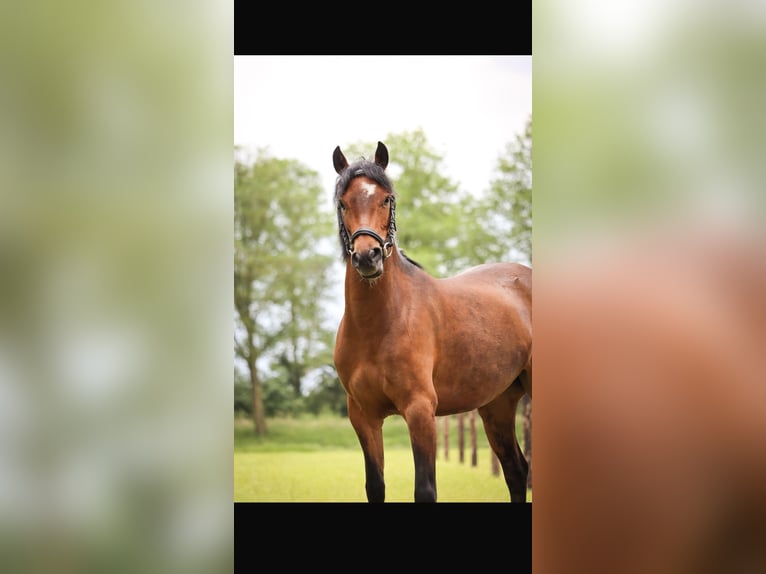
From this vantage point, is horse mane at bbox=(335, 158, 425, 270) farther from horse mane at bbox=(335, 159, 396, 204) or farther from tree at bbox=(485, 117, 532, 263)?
Result: tree at bbox=(485, 117, 532, 263)

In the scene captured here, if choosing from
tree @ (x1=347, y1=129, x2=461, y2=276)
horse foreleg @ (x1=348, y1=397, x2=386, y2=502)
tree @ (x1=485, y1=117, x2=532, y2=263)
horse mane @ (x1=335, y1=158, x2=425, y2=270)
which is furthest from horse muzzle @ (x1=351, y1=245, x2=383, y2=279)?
tree @ (x1=485, y1=117, x2=532, y2=263)

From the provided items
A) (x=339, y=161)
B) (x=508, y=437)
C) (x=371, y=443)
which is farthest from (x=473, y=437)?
(x=339, y=161)

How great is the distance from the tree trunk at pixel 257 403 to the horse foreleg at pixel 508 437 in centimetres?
346

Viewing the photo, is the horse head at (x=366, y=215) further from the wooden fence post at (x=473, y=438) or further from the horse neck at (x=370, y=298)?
the wooden fence post at (x=473, y=438)

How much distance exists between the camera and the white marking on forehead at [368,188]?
388 cm

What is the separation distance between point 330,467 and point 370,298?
390 centimetres

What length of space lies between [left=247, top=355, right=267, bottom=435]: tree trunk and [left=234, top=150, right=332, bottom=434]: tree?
11mm

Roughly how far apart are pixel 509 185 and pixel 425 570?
4.99m

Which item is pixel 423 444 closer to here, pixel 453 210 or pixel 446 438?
pixel 446 438

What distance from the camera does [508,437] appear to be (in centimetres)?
534

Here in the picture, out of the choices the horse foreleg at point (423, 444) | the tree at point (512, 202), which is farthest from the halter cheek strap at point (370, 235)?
the tree at point (512, 202)
